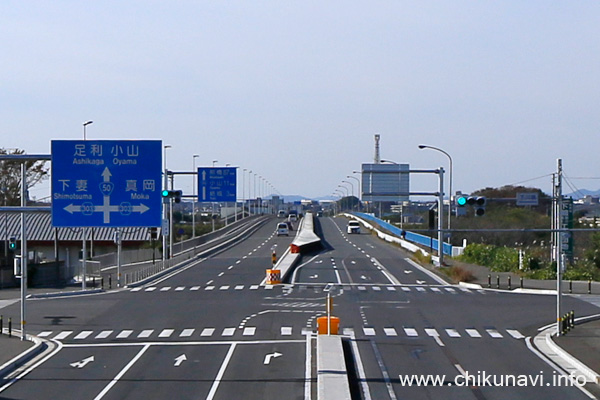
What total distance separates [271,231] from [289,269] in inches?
2598

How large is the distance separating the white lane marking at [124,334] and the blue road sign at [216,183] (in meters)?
27.6

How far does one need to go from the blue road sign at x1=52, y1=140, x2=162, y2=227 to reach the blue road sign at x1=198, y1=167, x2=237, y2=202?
3328cm

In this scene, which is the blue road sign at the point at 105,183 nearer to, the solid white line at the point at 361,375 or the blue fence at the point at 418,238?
the solid white line at the point at 361,375

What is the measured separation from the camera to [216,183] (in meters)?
56.8

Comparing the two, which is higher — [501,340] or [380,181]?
[380,181]

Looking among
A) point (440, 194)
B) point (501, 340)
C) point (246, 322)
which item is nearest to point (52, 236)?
point (440, 194)

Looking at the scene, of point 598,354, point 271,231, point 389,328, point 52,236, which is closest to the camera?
point 598,354

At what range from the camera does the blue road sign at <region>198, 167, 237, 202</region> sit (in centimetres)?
5641

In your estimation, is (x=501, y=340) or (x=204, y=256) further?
(x=204, y=256)

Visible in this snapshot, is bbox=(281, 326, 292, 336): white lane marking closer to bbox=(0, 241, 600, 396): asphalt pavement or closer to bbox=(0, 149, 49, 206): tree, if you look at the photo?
bbox=(0, 241, 600, 396): asphalt pavement

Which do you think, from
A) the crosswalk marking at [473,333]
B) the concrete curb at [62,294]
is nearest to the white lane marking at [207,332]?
the crosswalk marking at [473,333]

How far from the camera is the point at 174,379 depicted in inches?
790

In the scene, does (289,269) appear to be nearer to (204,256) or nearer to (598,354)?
(204,256)

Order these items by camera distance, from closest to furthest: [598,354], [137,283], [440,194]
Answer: [598,354] < [137,283] < [440,194]
